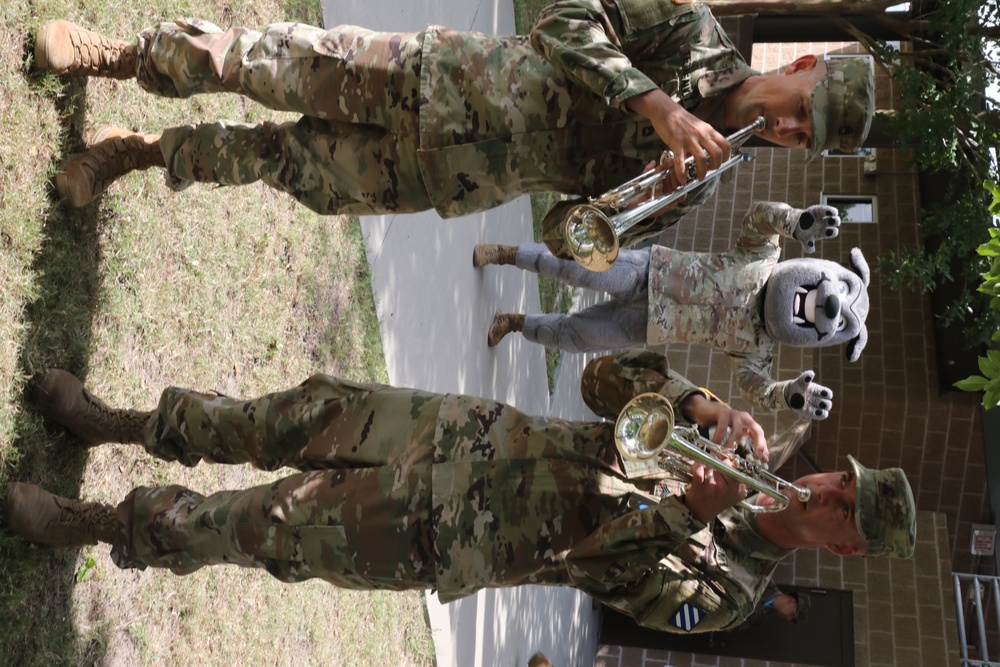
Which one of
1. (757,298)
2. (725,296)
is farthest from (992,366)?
(725,296)

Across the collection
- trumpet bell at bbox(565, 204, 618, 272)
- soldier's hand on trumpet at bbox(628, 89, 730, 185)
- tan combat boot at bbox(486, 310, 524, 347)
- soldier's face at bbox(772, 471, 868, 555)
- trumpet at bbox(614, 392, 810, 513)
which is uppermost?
tan combat boot at bbox(486, 310, 524, 347)

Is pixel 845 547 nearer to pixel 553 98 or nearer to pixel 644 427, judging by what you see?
pixel 644 427

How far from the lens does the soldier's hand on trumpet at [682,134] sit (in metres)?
2.96

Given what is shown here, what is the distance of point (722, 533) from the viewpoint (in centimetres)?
338

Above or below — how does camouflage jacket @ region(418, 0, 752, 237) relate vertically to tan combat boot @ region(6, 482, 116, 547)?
above

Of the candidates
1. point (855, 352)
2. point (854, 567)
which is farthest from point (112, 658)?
point (854, 567)

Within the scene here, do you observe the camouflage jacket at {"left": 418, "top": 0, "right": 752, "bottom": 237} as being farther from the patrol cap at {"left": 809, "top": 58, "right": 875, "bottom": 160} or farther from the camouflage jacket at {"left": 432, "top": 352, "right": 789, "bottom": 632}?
the camouflage jacket at {"left": 432, "top": 352, "right": 789, "bottom": 632}

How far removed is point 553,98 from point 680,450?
1252mm

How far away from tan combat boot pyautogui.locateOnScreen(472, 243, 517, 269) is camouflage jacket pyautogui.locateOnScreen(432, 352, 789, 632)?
3772mm

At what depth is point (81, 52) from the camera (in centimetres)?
360

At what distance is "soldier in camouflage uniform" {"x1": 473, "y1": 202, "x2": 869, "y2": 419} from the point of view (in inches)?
198

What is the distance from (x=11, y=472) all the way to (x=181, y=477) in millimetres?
1048

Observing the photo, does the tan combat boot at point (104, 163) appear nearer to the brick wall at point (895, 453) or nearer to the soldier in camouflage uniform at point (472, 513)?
the soldier in camouflage uniform at point (472, 513)

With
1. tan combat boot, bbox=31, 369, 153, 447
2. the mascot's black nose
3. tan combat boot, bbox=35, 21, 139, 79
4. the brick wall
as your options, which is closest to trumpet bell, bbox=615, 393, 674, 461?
tan combat boot, bbox=31, 369, 153, 447
